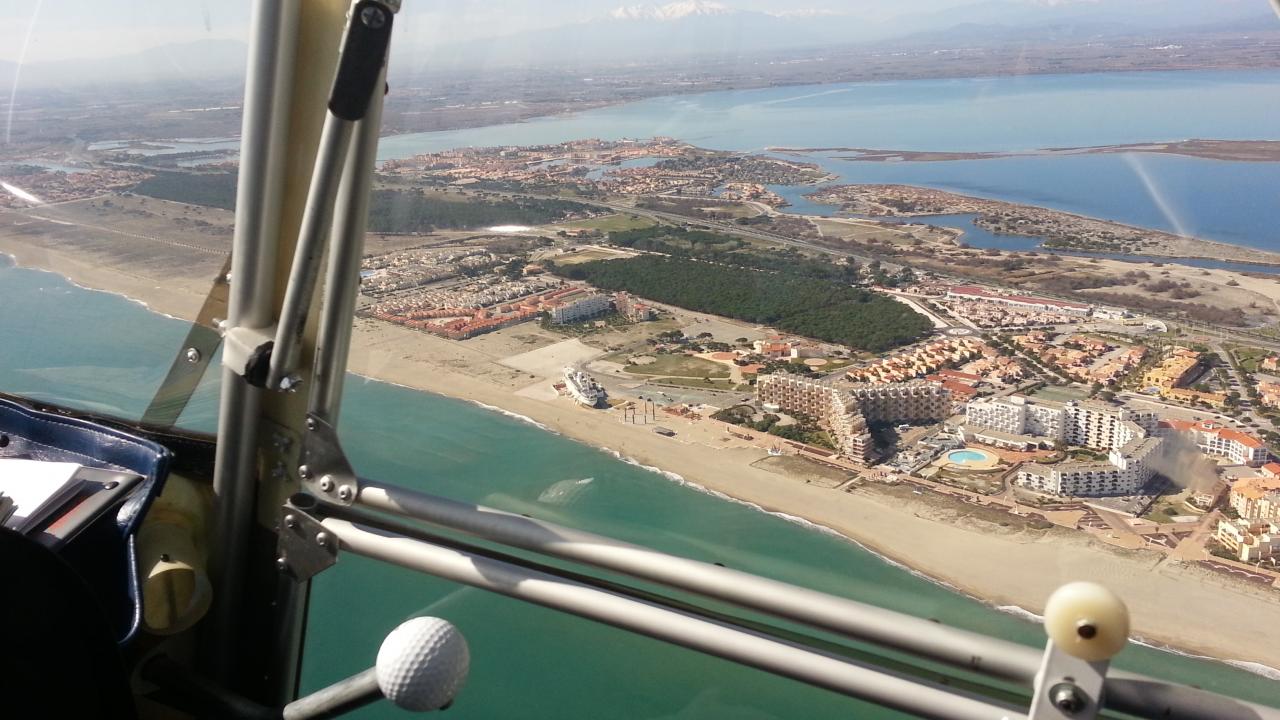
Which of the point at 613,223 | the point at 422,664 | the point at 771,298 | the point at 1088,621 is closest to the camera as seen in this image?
the point at 1088,621

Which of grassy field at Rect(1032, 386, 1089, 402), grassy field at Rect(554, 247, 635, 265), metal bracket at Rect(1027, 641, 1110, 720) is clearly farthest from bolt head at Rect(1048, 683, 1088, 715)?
grassy field at Rect(554, 247, 635, 265)

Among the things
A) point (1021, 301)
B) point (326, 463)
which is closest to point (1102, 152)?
point (1021, 301)

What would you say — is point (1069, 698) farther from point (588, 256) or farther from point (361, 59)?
point (588, 256)

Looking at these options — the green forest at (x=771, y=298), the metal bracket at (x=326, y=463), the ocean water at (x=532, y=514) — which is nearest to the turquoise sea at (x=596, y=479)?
the ocean water at (x=532, y=514)

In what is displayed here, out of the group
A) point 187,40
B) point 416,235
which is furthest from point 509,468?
point 187,40

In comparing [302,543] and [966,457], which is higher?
[966,457]

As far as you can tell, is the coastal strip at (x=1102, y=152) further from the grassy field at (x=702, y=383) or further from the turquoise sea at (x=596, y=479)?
the grassy field at (x=702, y=383)
